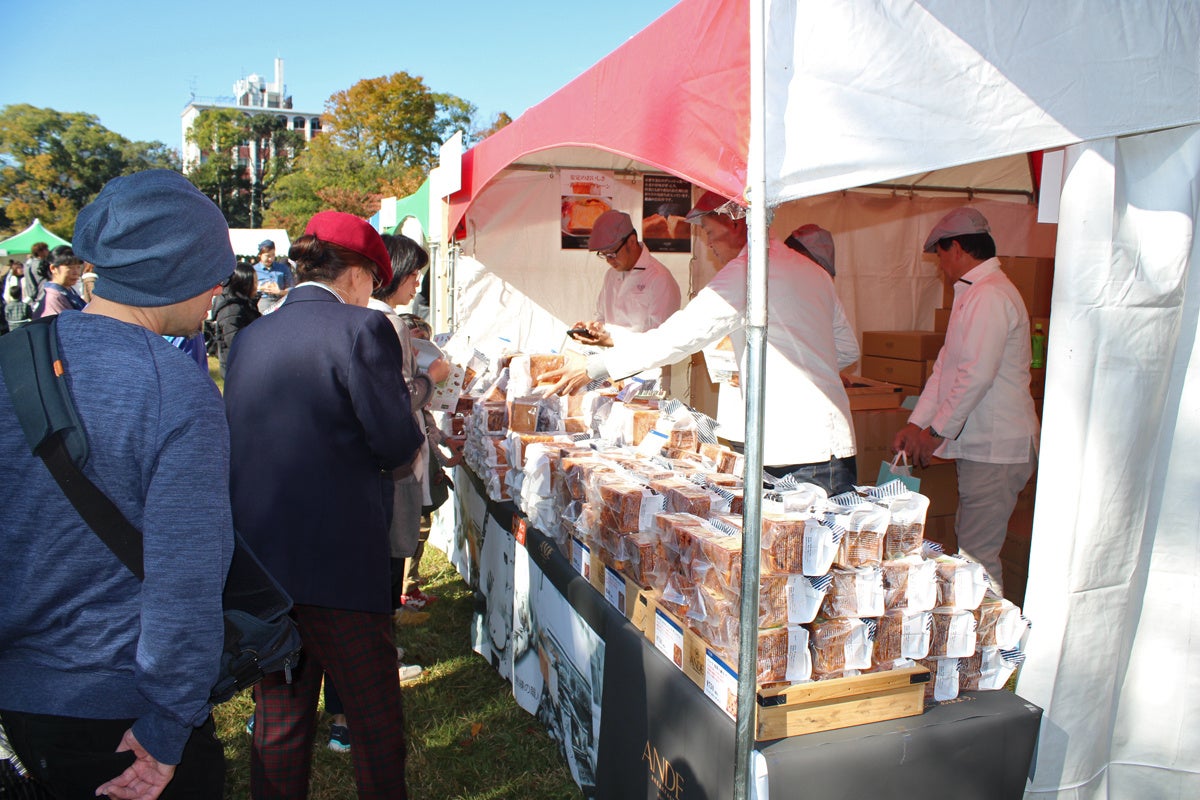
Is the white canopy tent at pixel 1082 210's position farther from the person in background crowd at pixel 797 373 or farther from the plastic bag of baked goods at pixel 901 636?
the person in background crowd at pixel 797 373

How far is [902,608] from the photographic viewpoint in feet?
5.90

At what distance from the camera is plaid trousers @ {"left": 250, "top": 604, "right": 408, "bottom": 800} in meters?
1.98

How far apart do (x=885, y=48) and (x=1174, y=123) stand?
90 centimetres

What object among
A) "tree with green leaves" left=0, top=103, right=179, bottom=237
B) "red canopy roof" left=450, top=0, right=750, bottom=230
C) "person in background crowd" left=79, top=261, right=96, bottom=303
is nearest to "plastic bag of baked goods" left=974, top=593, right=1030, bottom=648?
"red canopy roof" left=450, top=0, right=750, bottom=230

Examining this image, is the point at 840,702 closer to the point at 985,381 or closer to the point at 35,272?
the point at 985,381

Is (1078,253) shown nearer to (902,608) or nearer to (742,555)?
(902,608)

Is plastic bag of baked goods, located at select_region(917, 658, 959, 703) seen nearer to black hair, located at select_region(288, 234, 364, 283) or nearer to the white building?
black hair, located at select_region(288, 234, 364, 283)

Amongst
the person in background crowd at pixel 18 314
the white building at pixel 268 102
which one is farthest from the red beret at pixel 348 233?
the white building at pixel 268 102

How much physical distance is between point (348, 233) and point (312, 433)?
547 mm

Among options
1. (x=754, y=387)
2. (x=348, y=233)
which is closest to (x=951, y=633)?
(x=754, y=387)

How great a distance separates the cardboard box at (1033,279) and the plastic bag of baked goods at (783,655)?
415 cm

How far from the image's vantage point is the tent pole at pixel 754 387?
157 cm

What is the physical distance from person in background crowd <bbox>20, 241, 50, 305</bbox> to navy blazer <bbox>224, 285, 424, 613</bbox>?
992cm

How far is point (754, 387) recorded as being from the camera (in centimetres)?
157
